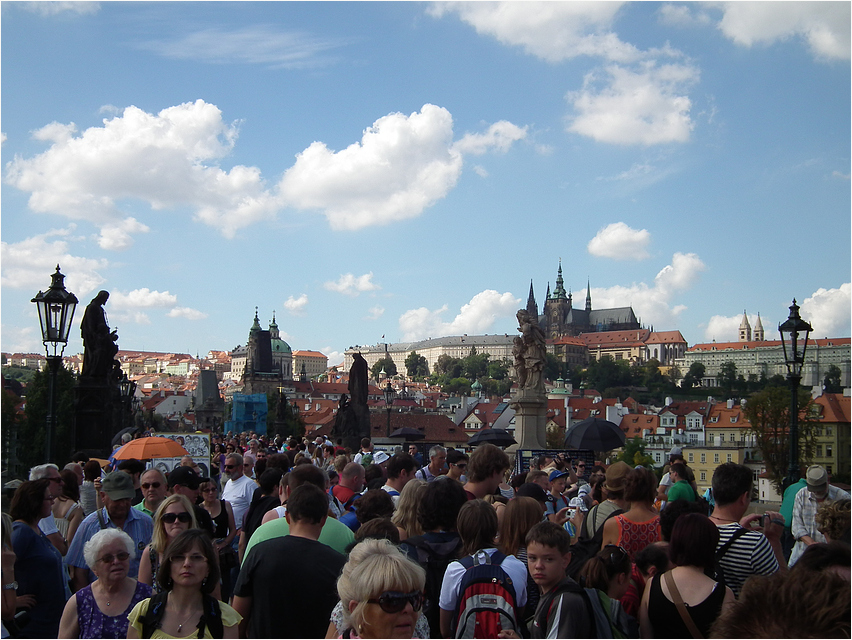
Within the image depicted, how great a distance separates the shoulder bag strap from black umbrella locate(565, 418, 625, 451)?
8010 mm

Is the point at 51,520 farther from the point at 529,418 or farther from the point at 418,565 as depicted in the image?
the point at 529,418

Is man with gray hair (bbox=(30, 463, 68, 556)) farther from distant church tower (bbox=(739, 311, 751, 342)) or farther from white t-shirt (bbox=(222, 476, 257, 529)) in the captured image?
distant church tower (bbox=(739, 311, 751, 342))

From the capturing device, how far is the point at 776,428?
52.4 meters

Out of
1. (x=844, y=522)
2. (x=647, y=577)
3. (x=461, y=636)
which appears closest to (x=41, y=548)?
(x=461, y=636)

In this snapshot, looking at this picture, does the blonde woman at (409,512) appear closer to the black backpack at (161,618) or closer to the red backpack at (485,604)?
the red backpack at (485,604)

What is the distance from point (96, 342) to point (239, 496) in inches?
258

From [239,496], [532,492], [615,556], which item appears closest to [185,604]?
[615,556]

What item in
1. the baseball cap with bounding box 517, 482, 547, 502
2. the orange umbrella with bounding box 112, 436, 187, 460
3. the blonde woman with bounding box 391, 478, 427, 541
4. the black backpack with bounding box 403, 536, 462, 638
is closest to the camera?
the black backpack with bounding box 403, 536, 462, 638

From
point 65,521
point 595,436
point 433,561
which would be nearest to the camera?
point 433,561

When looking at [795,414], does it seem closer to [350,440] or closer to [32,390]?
[350,440]

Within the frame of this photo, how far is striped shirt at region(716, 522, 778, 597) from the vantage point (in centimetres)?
416

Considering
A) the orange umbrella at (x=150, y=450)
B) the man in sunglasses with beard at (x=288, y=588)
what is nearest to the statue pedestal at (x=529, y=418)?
the orange umbrella at (x=150, y=450)

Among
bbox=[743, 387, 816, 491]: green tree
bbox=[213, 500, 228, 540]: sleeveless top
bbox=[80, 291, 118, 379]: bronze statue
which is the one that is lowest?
bbox=[743, 387, 816, 491]: green tree

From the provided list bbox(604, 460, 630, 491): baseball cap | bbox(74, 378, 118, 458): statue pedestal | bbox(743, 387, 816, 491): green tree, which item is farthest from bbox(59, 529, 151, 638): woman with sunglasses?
bbox(743, 387, 816, 491): green tree
